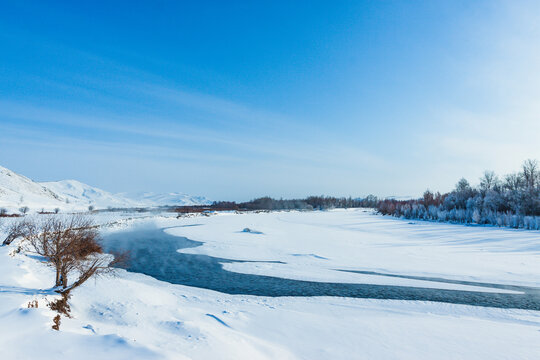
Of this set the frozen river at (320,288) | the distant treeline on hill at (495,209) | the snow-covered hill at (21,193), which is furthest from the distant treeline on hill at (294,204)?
the frozen river at (320,288)

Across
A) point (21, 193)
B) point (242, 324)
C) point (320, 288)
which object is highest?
point (21, 193)

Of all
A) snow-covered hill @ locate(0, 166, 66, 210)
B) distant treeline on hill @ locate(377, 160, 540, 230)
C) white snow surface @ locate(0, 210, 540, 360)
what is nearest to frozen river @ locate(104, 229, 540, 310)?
white snow surface @ locate(0, 210, 540, 360)

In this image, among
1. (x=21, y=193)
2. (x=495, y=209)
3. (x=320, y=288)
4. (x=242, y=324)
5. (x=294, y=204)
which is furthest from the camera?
(x=294, y=204)

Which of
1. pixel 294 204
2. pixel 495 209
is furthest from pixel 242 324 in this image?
pixel 294 204

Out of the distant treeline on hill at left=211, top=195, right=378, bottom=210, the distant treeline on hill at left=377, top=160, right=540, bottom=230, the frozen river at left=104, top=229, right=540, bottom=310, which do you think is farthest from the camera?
Answer: the distant treeline on hill at left=211, top=195, right=378, bottom=210

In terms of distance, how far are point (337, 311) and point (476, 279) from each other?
7.71 m

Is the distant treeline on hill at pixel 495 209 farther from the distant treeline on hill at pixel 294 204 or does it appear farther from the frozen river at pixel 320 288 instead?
the distant treeline on hill at pixel 294 204

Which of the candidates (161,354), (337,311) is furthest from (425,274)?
(161,354)

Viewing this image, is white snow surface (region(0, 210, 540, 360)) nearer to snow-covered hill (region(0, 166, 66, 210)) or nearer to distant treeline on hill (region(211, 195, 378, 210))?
snow-covered hill (region(0, 166, 66, 210))

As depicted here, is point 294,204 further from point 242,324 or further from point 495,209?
point 242,324

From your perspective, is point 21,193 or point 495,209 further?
point 21,193

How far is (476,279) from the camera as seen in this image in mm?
12336

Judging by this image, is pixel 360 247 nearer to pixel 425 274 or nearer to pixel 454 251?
pixel 454 251

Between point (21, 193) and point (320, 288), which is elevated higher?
point (21, 193)
